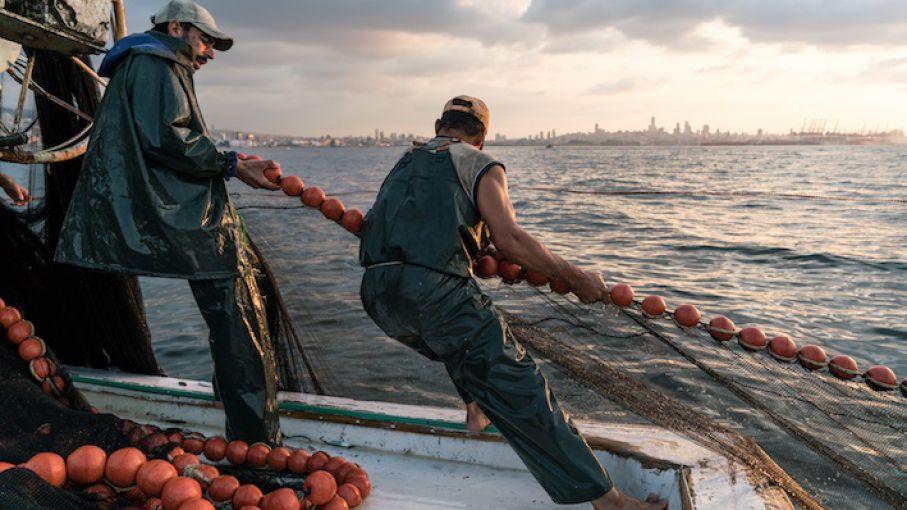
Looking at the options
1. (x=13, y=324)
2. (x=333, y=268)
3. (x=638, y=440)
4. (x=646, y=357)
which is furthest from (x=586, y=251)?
(x=13, y=324)

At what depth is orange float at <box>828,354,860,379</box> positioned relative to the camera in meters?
3.08

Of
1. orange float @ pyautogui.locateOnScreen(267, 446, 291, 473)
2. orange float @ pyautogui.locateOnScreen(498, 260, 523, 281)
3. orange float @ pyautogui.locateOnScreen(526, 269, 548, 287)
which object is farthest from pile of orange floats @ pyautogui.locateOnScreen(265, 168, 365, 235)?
orange float @ pyautogui.locateOnScreen(267, 446, 291, 473)

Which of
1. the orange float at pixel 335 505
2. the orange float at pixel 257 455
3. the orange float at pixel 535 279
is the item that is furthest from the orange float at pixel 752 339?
the orange float at pixel 257 455

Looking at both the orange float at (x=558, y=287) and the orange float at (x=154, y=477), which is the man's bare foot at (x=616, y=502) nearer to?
the orange float at (x=558, y=287)

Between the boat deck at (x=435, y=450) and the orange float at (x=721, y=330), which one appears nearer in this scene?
the boat deck at (x=435, y=450)

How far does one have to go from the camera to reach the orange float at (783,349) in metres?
3.16

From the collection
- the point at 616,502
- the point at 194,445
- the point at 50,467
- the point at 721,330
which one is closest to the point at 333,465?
the point at 194,445

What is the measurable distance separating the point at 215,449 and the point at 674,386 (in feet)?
14.3

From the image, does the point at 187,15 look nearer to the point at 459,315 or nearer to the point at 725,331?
the point at 459,315

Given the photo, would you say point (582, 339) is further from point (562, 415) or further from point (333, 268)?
point (333, 268)

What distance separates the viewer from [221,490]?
2572 millimetres

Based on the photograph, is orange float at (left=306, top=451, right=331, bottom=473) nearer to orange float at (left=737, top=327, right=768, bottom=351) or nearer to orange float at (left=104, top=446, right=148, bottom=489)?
orange float at (left=104, top=446, right=148, bottom=489)

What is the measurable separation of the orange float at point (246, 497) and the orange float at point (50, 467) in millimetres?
654

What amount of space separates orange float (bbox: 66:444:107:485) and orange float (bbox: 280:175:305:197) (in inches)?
61.6
